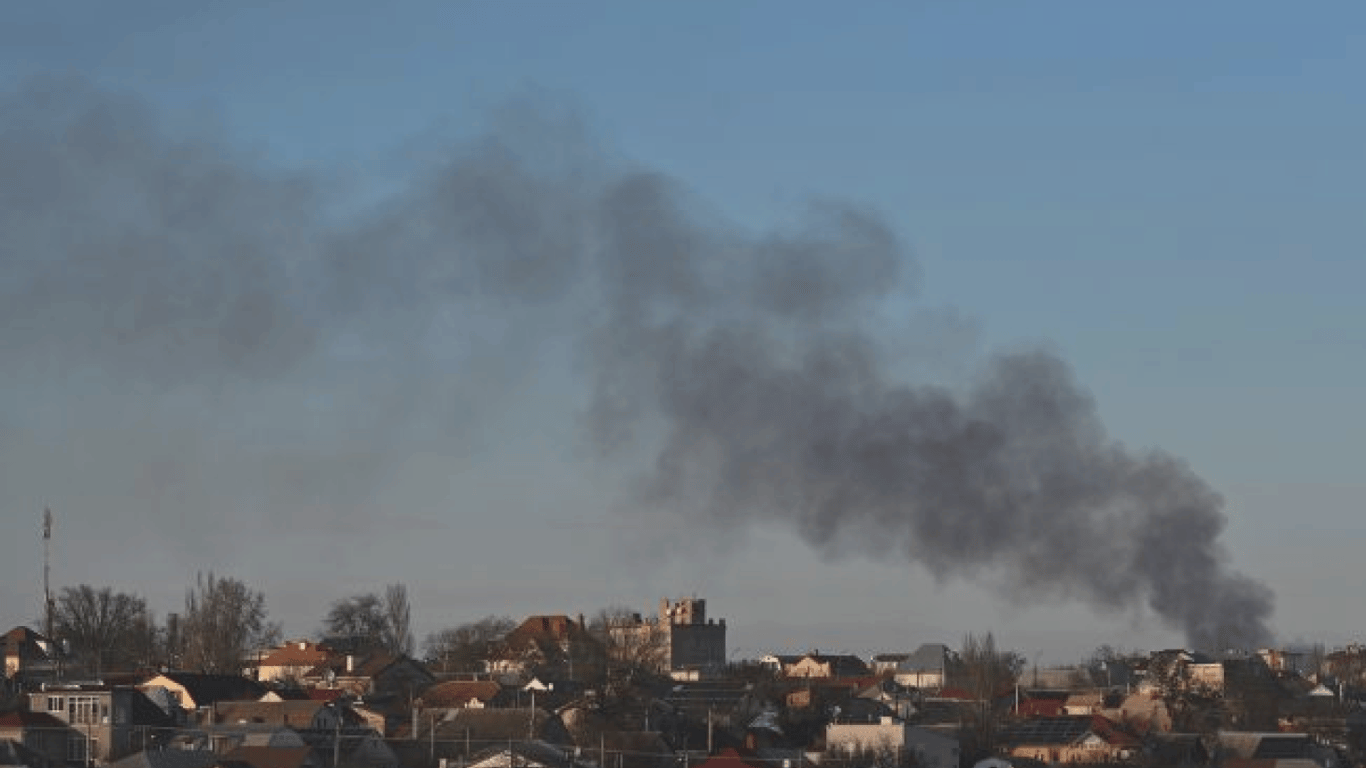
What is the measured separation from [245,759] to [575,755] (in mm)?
10623

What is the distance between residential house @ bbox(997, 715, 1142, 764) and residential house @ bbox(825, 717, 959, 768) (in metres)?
3.52

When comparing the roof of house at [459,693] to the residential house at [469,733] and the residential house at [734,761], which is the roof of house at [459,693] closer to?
the residential house at [469,733]

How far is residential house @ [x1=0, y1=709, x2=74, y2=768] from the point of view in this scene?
75.2m

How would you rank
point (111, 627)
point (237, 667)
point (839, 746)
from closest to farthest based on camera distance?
point (839, 746), point (237, 667), point (111, 627)

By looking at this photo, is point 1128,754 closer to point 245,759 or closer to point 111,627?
point 245,759

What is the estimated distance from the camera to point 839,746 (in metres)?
83.2

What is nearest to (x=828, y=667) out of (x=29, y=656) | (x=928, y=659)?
(x=928, y=659)

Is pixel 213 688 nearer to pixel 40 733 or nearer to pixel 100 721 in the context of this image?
pixel 100 721

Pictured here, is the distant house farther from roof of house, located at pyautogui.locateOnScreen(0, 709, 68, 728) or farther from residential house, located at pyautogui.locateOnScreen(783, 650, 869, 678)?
residential house, located at pyautogui.locateOnScreen(783, 650, 869, 678)

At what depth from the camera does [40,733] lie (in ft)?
250

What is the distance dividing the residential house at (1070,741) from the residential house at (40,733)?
3269 cm

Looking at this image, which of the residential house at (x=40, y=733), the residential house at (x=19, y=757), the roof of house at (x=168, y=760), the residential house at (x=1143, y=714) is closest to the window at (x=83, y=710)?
the residential house at (x=40, y=733)

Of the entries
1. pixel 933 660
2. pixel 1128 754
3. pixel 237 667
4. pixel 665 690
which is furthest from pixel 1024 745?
pixel 933 660

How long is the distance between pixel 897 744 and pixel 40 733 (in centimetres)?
2800
